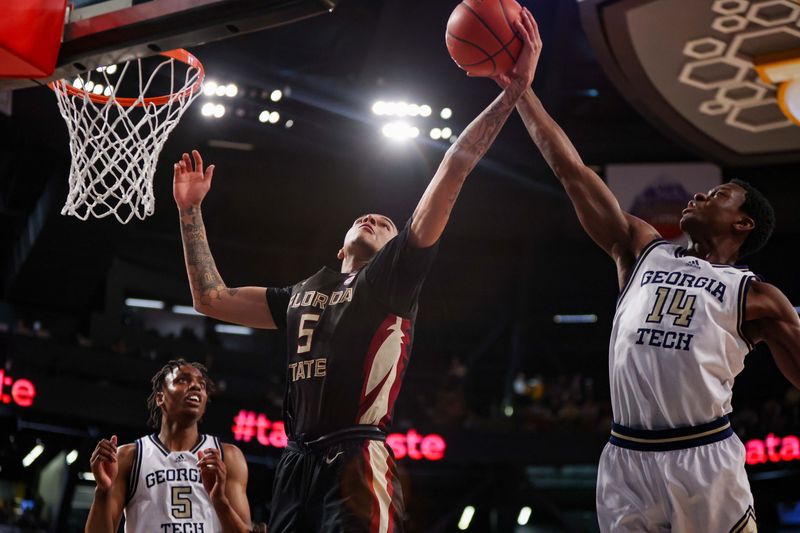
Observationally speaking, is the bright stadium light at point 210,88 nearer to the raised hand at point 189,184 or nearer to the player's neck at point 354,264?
the raised hand at point 189,184

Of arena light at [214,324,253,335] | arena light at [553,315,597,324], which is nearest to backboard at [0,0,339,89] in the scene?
arena light at [214,324,253,335]

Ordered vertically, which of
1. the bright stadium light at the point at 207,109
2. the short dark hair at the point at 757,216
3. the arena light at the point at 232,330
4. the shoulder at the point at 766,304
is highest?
the bright stadium light at the point at 207,109

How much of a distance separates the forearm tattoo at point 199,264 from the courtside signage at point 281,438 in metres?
10.8

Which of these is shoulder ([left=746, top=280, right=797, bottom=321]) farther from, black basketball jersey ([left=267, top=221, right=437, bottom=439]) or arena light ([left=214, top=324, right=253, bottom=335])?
arena light ([left=214, top=324, right=253, bottom=335])

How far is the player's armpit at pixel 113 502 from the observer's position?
14.5 ft

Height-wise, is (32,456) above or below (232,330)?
below

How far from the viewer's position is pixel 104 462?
4.15 meters

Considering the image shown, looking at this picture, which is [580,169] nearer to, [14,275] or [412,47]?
[412,47]

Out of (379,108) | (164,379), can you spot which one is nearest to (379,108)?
(379,108)

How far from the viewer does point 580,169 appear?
12.7 ft

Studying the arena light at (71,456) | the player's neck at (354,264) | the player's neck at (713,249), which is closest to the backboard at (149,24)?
the player's neck at (354,264)

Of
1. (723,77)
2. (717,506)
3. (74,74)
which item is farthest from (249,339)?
(717,506)

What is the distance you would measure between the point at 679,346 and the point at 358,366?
3.77 feet

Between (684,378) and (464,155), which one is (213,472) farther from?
(684,378)
